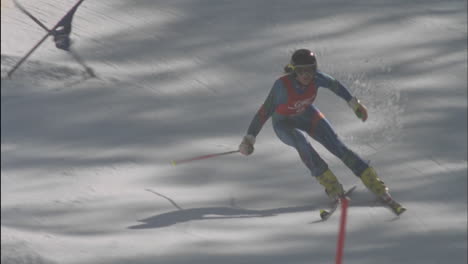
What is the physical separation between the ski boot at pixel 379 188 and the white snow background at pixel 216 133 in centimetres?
6

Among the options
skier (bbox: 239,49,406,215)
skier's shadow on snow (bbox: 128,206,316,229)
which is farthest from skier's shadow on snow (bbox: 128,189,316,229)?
skier (bbox: 239,49,406,215)

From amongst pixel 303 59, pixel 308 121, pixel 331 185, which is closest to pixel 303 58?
pixel 303 59

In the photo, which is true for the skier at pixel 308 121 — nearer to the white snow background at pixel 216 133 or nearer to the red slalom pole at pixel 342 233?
the red slalom pole at pixel 342 233

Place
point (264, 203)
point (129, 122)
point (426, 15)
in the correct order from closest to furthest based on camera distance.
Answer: point (264, 203), point (129, 122), point (426, 15)

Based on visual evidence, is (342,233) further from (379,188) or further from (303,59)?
(303,59)

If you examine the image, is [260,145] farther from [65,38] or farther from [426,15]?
[426,15]

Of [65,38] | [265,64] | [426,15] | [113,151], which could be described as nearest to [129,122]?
[113,151]

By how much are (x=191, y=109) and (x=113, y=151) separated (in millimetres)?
847

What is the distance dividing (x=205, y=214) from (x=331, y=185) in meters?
0.83

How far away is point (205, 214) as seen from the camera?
5.58m

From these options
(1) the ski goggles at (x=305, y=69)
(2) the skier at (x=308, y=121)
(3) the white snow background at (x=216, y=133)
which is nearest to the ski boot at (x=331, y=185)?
(2) the skier at (x=308, y=121)

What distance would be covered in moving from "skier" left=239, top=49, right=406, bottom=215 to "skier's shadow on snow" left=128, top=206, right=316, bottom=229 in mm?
333

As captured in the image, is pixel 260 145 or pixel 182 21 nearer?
pixel 260 145

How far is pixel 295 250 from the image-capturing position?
5.32m
